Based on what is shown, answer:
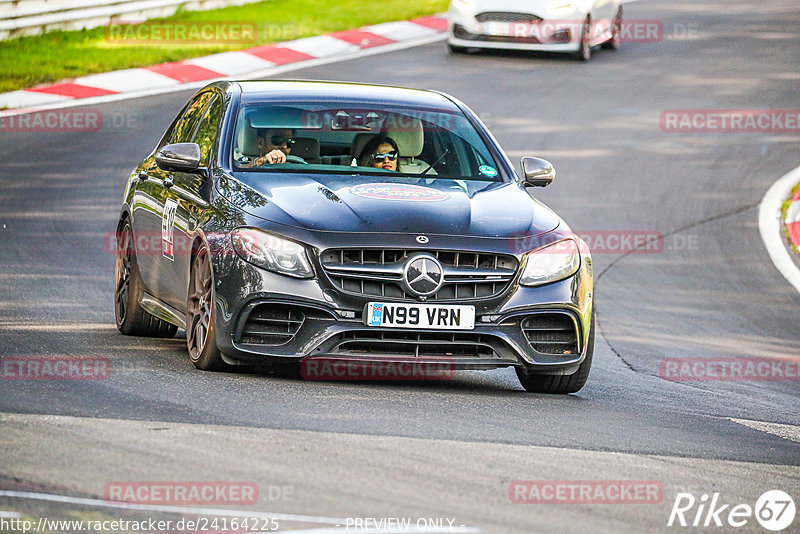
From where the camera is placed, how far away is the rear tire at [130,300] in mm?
9648

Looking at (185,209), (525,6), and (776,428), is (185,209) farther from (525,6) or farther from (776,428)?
(525,6)

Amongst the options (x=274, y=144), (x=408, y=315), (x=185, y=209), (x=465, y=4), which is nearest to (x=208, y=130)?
(x=274, y=144)

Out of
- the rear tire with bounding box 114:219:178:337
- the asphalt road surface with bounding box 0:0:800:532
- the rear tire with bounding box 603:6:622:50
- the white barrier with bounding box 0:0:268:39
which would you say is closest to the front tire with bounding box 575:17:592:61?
the rear tire with bounding box 603:6:622:50

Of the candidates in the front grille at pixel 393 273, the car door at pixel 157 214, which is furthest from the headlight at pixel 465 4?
the front grille at pixel 393 273

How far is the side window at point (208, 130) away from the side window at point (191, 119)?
6.2 inches

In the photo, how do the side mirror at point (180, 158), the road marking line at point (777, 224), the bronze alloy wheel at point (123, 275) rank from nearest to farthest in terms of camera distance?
1. the side mirror at point (180, 158)
2. the bronze alloy wheel at point (123, 275)
3. the road marking line at point (777, 224)

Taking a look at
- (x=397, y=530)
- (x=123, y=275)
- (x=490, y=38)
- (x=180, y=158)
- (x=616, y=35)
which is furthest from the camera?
(x=616, y=35)

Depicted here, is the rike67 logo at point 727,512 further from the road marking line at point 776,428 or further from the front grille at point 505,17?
the front grille at point 505,17

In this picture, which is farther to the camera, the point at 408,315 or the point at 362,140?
the point at 362,140

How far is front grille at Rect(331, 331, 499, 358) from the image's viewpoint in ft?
24.7

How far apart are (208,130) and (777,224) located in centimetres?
852

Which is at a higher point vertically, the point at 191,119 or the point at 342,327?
the point at 191,119

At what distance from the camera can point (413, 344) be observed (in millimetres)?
7590

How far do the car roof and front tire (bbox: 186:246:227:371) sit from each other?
1.42 metres
